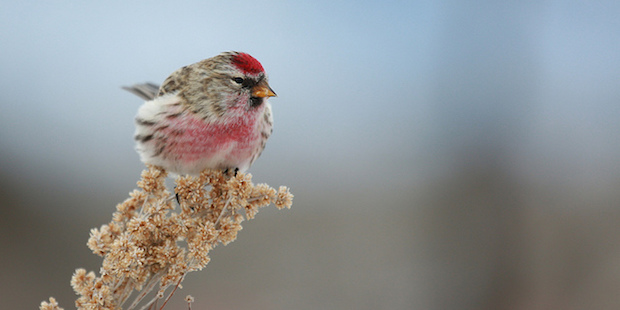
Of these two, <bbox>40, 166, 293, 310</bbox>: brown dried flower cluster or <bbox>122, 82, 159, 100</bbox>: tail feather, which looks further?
<bbox>122, 82, 159, 100</bbox>: tail feather

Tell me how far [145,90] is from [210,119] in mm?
244

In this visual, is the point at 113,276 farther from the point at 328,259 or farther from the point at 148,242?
the point at 328,259

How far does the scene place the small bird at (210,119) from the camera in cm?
64

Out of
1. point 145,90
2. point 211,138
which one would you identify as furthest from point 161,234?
point 145,90

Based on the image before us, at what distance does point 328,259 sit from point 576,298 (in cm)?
97

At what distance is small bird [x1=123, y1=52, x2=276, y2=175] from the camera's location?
64 cm

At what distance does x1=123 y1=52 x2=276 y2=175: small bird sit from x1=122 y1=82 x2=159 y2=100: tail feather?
5 cm

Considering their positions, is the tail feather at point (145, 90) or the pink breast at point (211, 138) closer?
the pink breast at point (211, 138)

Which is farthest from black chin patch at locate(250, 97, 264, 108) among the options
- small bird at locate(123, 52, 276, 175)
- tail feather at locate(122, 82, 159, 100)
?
tail feather at locate(122, 82, 159, 100)

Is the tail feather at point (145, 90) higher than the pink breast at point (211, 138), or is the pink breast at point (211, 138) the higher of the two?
the tail feather at point (145, 90)

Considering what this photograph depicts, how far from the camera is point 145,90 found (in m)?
0.85

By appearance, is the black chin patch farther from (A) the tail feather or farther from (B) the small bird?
(A) the tail feather

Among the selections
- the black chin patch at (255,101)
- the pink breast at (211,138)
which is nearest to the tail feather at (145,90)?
the pink breast at (211,138)

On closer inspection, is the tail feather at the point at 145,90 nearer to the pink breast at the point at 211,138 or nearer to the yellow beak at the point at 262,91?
the pink breast at the point at 211,138
